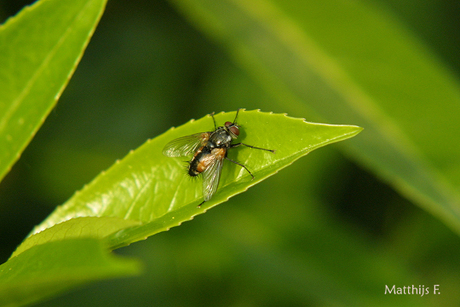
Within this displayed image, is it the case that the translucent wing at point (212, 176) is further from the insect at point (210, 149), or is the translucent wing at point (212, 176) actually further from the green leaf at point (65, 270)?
the green leaf at point (65, 270)

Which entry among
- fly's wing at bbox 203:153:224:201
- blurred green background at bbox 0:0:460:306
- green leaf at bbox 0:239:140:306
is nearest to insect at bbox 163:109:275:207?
fly's wing at bbox 203:153:224:201

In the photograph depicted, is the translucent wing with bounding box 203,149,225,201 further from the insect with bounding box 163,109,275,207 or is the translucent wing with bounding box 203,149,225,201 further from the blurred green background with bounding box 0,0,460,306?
the blurred green background with bounding box 0,0,460,306

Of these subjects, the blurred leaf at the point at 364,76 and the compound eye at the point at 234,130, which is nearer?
the compound eye at the point at 234,130

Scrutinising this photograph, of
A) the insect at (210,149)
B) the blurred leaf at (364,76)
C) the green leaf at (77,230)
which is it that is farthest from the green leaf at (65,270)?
the blurred leaf at (364,76)

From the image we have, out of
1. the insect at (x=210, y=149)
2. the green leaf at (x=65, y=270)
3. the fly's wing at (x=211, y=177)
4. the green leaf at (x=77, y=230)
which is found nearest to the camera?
the green leaf at (x=65, y=270)

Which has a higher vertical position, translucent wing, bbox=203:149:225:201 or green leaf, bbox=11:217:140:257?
translucent wing, bbox=203:149:225:201

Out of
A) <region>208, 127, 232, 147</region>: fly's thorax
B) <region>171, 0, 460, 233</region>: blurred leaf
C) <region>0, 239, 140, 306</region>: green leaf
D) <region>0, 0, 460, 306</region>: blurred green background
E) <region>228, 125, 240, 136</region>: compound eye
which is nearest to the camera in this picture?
<region>0, 239, 140, 306</region>: green leaf

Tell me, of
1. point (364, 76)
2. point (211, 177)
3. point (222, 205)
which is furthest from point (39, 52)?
point (222, 205)
